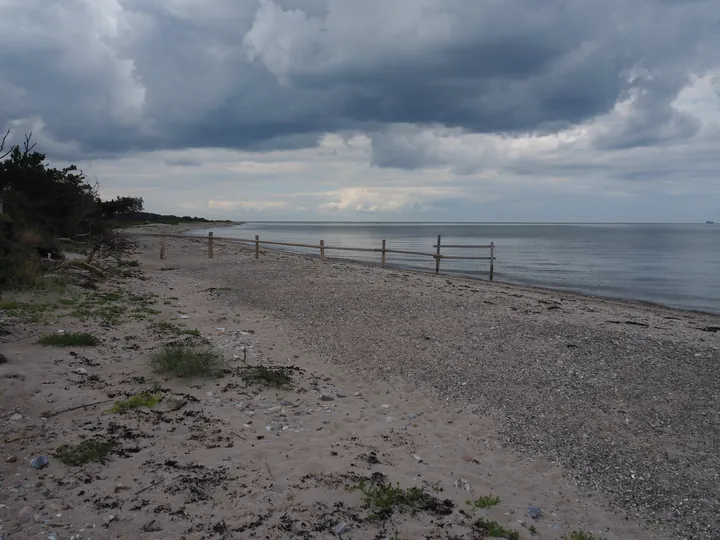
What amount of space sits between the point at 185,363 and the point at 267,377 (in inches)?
39.8

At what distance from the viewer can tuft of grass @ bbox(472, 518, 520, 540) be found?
11.6 ft

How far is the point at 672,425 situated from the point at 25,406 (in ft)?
22.0

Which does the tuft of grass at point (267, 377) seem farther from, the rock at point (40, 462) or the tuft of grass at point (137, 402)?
the rock at point (40, 462)

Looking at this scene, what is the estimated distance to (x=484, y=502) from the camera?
3953 millimetres

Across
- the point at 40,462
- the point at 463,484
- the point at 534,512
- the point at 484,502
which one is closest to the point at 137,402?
the point at 40,462

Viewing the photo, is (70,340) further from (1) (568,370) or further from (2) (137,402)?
(1) (568,370)

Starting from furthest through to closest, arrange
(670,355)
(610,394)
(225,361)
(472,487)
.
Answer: (670,355) → (225,361) → (610,394) → (472,487)

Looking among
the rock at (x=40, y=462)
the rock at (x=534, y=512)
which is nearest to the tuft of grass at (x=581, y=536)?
the rock at (x=534, y=512)

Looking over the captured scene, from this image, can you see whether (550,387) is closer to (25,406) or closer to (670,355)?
(670,355)

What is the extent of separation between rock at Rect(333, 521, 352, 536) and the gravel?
7.46ft

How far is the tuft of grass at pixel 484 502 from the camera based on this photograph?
3.92 m

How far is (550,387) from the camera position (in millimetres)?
6621

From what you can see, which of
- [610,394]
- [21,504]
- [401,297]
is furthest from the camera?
[401,297]

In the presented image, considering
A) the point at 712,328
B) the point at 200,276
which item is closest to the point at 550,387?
the point at 712,328
